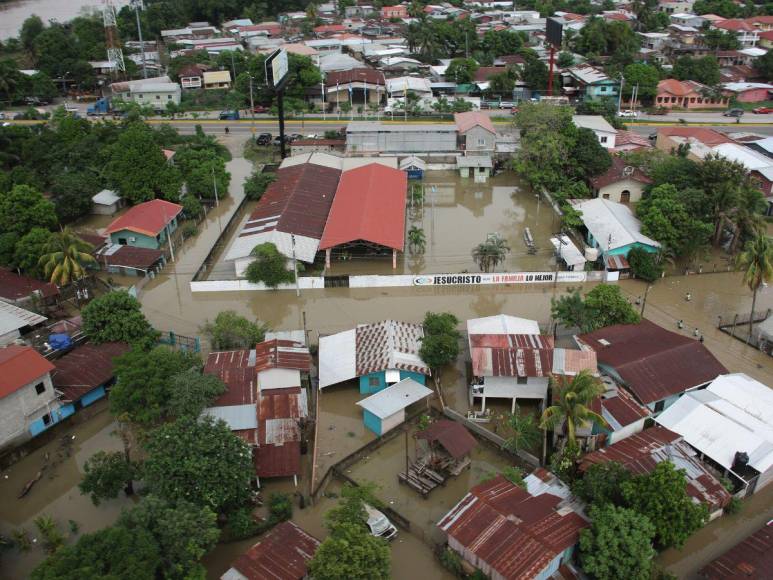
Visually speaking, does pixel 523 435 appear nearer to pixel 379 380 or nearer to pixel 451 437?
pixel 451 437

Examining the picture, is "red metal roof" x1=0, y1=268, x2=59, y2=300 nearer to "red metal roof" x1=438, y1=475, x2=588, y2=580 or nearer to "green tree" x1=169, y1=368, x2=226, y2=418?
"green tree" x1=169, y1=368, x2=226, y2=418

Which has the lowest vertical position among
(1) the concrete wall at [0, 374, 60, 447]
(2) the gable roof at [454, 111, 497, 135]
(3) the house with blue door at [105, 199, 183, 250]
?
(1) the concrete wall at [0, 374, 60, 447]

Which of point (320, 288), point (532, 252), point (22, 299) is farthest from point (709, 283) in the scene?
point (22, 299)

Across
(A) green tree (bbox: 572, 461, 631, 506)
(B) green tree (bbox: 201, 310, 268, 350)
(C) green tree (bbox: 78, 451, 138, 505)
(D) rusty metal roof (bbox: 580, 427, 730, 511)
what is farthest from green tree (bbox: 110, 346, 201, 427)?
(D) rusty metal roof (bbox: 580, 427, 730, 511)

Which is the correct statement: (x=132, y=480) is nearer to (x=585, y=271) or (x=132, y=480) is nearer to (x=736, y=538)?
(x=736, y=538)

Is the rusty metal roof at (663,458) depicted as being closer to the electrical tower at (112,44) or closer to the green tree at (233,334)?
the green tree at (233,334)

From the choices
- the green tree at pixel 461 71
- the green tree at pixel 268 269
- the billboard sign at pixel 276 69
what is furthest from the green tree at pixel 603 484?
the green tree at pixel 461 71

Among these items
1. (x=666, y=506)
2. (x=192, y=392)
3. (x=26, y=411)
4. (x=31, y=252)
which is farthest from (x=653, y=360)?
(x=31, y=252)

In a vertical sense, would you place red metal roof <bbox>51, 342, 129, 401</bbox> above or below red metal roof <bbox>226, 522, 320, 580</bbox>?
above
